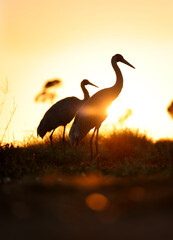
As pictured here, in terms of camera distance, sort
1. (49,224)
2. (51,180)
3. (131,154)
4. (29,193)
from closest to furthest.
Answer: (49,224)
(29,193)
(51,180)
(131,154)

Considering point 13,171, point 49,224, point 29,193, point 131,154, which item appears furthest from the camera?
point 131,154

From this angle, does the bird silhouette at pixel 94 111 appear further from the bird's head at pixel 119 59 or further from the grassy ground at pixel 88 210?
the grassy ground at pixel 88 210

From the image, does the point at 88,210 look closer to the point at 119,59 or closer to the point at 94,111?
the point at 94,111

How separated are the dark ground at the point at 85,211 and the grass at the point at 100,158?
5.90ft

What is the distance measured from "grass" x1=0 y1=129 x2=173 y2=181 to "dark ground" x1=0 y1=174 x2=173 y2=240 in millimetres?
1798

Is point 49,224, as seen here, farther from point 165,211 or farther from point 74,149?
point 74,149

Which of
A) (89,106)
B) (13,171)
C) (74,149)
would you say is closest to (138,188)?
(13,171)

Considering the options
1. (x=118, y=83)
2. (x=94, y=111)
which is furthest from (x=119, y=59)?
(x=94, y=111)

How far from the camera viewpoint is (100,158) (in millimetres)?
10930

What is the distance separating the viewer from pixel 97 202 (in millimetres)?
3957

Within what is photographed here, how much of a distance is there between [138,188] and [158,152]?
21.0 ft

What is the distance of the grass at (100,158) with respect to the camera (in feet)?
24.1

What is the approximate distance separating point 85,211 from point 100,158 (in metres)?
7.22

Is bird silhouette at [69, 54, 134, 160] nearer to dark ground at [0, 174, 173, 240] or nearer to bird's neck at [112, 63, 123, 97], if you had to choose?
bird's neck at [112, 63, 123, 97]
